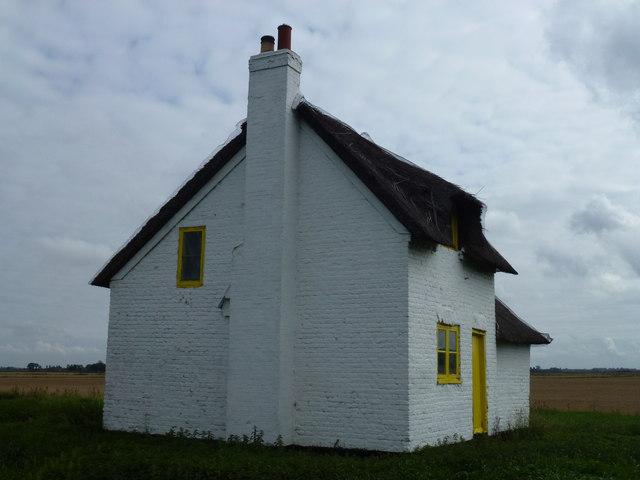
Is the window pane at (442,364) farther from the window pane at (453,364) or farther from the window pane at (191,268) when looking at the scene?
the window pane at (191,268)

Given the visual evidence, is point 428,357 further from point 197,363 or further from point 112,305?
point 112,305

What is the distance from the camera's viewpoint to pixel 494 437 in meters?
15.5

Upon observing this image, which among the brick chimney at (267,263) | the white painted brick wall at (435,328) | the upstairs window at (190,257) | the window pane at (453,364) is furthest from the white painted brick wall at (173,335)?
the window pane at (453,364)

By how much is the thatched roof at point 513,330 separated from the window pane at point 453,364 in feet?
10.3

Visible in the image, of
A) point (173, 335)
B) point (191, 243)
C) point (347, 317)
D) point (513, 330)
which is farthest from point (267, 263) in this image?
point (513, 330)

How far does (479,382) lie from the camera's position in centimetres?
1608

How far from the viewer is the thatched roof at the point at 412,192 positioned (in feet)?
41.7

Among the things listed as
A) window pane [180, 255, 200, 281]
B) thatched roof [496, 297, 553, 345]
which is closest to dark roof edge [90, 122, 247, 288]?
window pane [180, 255, 200, 281]

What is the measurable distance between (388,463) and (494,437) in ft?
18.7

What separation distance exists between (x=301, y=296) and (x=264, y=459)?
359cm

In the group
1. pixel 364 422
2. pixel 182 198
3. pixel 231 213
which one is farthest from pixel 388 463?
pixel 182 198

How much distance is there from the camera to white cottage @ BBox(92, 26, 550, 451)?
1262 cm

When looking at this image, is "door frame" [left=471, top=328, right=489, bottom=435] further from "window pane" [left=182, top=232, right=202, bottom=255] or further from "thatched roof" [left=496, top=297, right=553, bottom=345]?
"window pane" [left=182, top=232, right=202, bottom=255]

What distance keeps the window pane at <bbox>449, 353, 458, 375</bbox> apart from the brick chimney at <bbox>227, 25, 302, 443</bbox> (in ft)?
10.8
